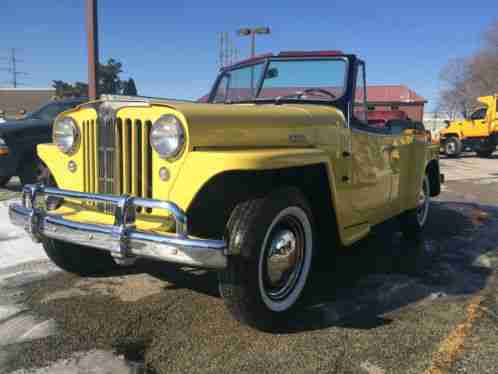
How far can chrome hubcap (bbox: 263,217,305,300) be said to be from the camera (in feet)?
8.87

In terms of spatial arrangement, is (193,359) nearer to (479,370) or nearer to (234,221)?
(234,221)

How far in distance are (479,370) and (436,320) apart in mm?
596

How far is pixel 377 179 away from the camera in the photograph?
12.9 ft

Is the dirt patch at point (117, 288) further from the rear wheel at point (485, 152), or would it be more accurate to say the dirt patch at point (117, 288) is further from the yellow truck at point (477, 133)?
the rear wheel at point (485, 152)

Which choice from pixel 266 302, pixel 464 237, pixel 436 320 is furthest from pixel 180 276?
pixel 464 237

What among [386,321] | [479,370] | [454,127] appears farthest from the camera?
[454,127]

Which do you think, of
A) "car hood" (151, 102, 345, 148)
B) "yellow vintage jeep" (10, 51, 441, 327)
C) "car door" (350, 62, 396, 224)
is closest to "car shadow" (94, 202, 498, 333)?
"yellow vintage jeep" (10, 51, 441, 327)

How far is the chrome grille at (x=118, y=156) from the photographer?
2688 mm

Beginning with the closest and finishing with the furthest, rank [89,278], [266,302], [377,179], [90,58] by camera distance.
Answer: [266,302], [89,278], [377,179], [90,58]

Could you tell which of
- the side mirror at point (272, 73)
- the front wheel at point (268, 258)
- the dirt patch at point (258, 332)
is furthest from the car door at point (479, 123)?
the front wheel at point (268, 258)

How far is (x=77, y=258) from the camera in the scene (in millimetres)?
3523

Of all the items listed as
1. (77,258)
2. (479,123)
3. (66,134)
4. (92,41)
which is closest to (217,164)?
(66,134)

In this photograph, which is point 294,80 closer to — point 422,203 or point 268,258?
point 268,258

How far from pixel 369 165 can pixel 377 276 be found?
36.2 inches
